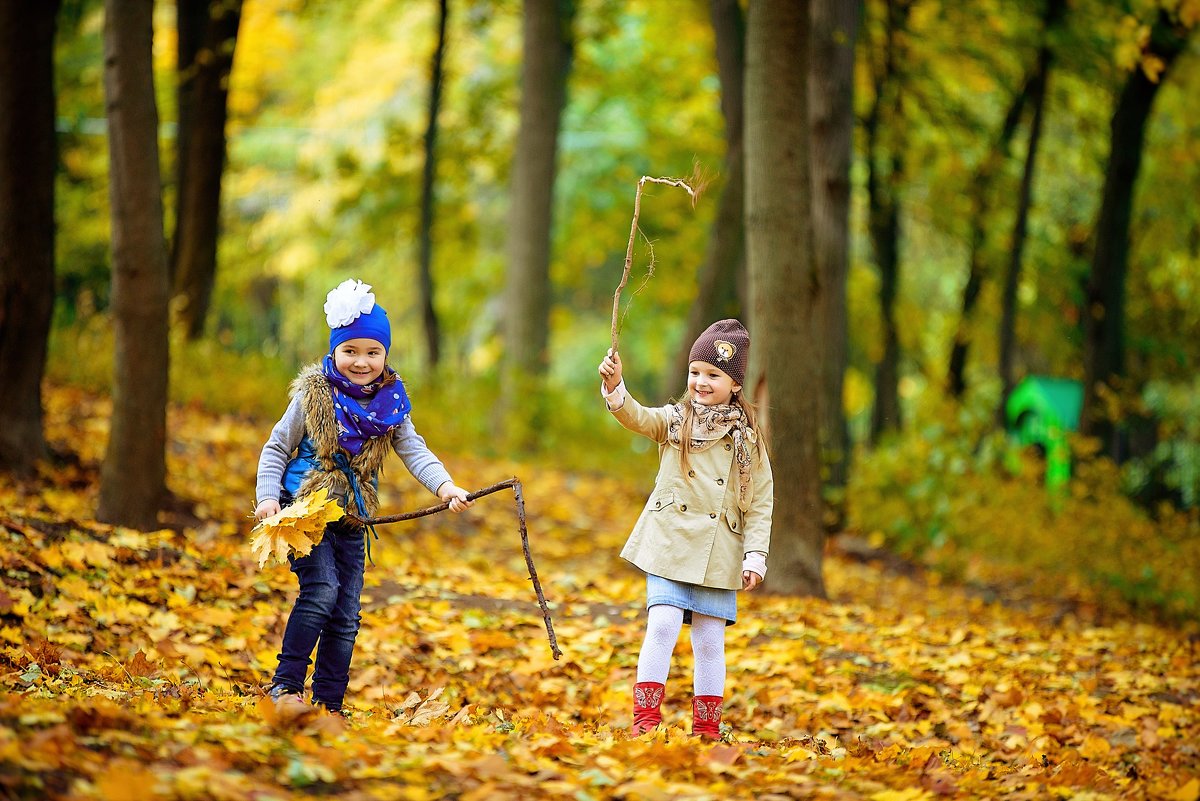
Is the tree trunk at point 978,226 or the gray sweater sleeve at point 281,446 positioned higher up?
the tree trunk at point 978,226

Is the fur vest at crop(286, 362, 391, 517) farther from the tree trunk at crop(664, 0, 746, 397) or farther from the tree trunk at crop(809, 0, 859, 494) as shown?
the tree trunk at crop(664, 0, 746, 397)

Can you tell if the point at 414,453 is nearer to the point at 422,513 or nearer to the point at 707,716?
the point at 422,513

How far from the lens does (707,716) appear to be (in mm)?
4914

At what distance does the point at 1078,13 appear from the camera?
52.6ft

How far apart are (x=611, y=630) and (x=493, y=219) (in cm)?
2357

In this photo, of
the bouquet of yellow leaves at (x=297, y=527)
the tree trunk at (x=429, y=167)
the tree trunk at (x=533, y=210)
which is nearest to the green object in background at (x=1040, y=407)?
the tree trunk at (x=533, y=210)

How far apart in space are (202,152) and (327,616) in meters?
10.1

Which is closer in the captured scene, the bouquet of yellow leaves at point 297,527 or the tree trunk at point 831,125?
the bouquet of yellow leaves at point 297,527

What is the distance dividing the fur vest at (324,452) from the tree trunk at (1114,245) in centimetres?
1050

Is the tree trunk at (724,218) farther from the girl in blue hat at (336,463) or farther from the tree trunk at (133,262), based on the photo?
the girl in blue hat at (336,463)

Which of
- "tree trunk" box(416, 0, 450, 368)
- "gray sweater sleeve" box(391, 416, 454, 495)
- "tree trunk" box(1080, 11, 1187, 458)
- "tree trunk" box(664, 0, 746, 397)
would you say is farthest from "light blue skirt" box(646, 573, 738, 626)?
"tree trunk" box(416, 0, 450, 368)

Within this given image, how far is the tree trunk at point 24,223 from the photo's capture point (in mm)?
8133

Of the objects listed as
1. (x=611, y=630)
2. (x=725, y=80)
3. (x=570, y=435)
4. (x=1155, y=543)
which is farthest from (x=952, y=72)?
(x=611, y=630)

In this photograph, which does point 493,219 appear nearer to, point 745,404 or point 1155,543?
point 1155,543
